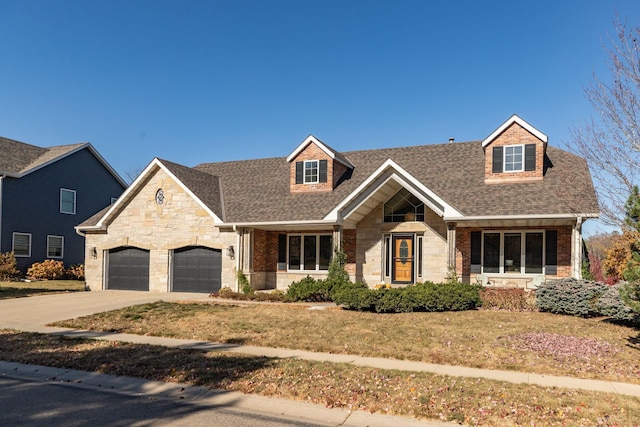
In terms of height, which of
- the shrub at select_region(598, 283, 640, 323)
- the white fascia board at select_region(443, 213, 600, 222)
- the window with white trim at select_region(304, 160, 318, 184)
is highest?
the window with white trim at select_region(304, 160, 318, 184)

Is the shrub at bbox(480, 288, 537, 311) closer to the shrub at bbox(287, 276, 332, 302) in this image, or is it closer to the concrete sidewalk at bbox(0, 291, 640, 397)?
the shrub at bbox(287, 276, 332, 302)

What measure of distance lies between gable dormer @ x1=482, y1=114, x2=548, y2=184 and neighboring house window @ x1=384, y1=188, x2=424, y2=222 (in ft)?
9.50

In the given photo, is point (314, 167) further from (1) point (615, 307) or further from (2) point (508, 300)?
(1) point (615, 307)

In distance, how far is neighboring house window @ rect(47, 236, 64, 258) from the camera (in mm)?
31656

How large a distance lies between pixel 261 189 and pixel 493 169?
34.7 ft

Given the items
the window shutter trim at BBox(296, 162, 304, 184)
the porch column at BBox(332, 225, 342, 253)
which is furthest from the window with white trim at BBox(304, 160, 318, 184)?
the porch column at BBox(332, 225, 342, 253)

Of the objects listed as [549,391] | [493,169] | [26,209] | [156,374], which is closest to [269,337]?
[156,374]

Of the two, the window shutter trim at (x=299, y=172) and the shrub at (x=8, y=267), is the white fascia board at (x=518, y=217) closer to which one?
the window shutter trim at (x=299, y=172)

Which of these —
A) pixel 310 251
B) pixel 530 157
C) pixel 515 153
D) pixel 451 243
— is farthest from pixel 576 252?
pixel 310 251

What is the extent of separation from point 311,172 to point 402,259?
575 cm

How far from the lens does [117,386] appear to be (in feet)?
25.9

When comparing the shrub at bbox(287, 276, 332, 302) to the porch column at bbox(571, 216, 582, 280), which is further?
the shrub at bbox(287, 276, 332, 302)

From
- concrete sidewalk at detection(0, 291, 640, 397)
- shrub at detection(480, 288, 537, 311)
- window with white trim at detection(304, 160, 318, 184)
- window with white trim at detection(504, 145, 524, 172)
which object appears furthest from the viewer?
window with white trim at detection(304, 160, 318, 184)

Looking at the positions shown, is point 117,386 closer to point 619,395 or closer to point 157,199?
point 619,395
